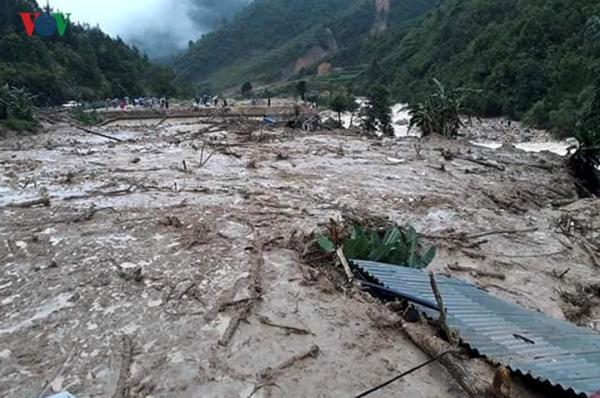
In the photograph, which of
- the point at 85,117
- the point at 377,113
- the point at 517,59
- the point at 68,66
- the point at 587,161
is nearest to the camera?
the point at 587,161

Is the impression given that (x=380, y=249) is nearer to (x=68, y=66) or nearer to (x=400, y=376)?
(x=400, y=376)

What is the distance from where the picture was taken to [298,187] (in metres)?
9.78

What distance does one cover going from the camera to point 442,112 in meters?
20.1

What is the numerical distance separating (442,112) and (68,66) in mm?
36234

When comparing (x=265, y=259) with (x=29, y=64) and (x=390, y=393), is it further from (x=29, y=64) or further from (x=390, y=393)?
(x=29, y=64)

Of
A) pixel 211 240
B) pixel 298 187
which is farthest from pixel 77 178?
pixel 211 240

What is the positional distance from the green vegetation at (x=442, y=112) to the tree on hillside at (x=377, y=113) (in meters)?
6.65

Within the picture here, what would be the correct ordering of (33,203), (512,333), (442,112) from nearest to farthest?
1. (512,333)
2. (33,203)
3. (442,112)

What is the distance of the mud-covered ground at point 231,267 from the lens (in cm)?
347

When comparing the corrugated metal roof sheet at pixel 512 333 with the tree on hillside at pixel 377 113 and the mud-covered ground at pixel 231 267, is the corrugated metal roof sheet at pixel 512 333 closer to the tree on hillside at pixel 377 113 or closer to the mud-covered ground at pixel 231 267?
the mud-covered ground at pixel 231 267

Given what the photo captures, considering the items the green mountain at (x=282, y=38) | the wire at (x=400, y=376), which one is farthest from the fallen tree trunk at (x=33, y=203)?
the green mountain at (x=282, y=38)

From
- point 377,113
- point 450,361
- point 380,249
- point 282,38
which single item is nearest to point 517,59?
point 377,113

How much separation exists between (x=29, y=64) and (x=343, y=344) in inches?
1619

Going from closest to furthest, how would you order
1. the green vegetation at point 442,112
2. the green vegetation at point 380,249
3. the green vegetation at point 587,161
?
the green vegetation at point 380,249
the green vegetation at point 587,161
the green vegetation at point 442,112
